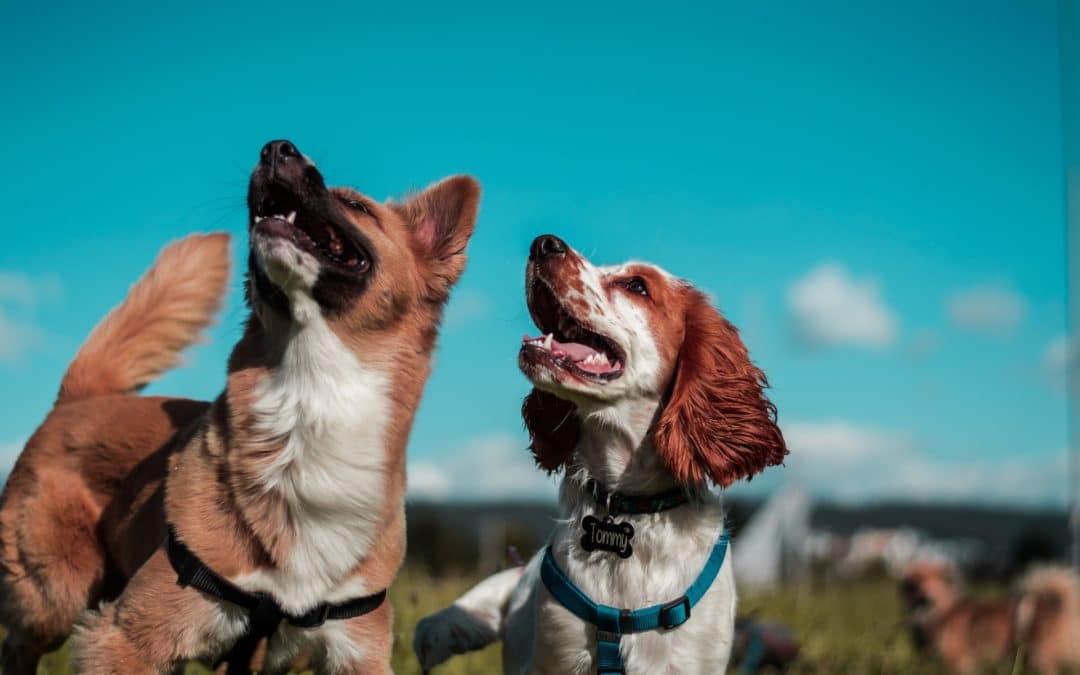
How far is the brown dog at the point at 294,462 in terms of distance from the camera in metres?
4.05

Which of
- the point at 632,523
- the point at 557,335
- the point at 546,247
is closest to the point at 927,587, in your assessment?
the point at 632,523

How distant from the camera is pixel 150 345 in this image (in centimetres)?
576

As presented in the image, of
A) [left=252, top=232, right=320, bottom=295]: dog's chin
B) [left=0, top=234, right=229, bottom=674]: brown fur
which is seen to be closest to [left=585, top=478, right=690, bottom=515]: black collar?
[left=252, top=232, right=320, bottom=295]: dog's chin

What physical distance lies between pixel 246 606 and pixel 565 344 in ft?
5.70

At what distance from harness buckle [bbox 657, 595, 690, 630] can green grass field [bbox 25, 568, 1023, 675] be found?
196 cm

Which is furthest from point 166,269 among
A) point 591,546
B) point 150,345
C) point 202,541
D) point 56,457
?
point 591,546

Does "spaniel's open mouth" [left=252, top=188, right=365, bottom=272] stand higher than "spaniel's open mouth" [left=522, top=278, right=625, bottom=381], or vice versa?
Result: "spaniel's open mouth" [left=252, top=188, right=365, bottom=272]

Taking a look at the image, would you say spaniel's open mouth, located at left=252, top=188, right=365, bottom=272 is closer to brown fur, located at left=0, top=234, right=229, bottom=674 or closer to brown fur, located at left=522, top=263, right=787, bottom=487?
brown fur, located at left=522, top=263, right=787, bottom=487

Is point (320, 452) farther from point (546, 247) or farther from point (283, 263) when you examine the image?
point (546, 247)

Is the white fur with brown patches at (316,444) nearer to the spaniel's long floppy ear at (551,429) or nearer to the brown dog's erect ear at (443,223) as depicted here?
the brown dog's erect ear at (443,223)

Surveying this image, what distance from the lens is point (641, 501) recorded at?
4383mm

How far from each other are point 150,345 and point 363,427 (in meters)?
2.15

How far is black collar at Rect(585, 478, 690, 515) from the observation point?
14.4ft

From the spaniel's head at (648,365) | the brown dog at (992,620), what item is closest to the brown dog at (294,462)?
the spaniel's head at (648,365)
